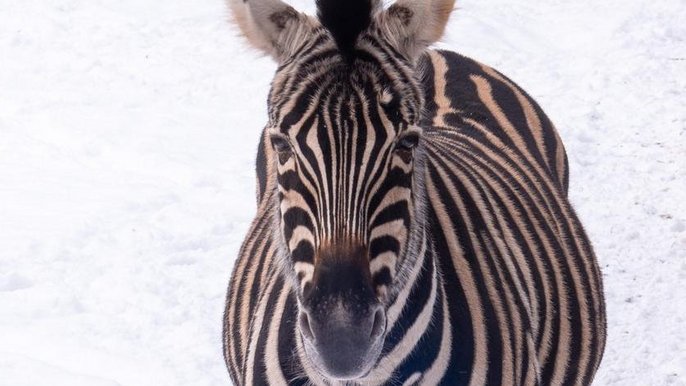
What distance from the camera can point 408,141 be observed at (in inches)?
109

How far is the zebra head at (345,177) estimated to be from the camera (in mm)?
2537

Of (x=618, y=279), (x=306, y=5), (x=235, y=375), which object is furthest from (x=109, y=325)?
(x=306, y=5)

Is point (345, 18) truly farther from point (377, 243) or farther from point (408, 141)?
point (377, 243)

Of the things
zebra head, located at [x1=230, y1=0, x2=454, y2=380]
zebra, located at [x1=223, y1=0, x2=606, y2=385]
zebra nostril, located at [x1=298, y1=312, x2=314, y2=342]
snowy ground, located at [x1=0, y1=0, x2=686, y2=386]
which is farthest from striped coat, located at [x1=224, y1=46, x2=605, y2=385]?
snowy ground, located at [x1=0, y1=0, x2=686, y2=386]

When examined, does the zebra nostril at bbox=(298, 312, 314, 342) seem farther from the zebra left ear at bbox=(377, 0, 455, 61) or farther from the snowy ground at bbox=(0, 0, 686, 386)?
the snowy ground at bbox=(0, 0, 686, 386)

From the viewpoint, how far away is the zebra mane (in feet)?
Result: 8.95

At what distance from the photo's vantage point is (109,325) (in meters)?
6.01

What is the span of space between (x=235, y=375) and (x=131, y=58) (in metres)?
6.65

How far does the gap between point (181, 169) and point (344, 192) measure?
559 cm

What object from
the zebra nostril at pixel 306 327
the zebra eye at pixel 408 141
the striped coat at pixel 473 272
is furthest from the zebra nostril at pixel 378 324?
the zebra eye at pixel 408 141

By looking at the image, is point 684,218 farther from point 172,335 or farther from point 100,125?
point 100,125

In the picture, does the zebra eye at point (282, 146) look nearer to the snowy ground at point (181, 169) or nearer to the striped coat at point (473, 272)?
the striped coat at point (473, 272)

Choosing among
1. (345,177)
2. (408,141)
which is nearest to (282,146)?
(345,177)

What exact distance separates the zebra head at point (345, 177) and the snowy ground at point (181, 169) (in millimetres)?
1188
